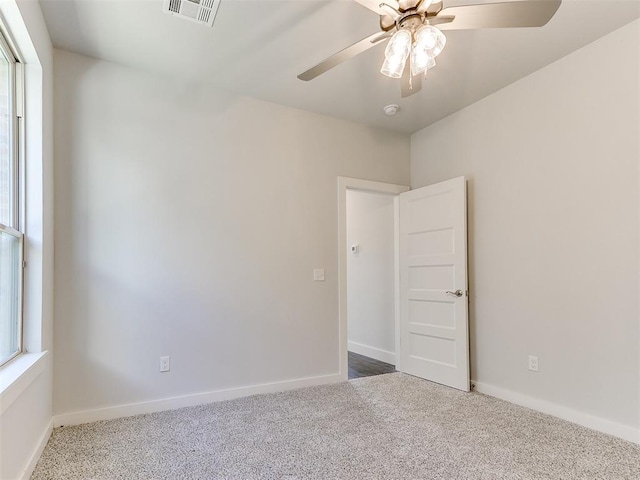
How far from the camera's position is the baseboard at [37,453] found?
73.0 inches

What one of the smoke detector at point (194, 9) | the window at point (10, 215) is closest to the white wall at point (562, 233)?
the smoke detector at point (194, 9)

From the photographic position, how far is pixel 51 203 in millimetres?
2484

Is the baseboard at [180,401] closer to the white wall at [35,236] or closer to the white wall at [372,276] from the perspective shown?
the white wall at [35,236]

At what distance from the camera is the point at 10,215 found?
6.75ft

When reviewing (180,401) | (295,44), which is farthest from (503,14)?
(180,401)

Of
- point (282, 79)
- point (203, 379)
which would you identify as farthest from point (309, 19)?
point (203, 379)

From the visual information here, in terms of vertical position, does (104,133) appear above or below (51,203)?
above

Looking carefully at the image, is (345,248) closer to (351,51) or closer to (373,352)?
(373,352)

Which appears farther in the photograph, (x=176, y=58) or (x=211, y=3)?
(x=176, y=58)

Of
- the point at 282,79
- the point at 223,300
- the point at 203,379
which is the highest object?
the point at 282,79

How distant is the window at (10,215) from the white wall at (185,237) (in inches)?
18.7

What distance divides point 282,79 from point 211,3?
3.05 feet

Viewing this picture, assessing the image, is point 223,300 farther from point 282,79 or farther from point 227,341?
point 282,79

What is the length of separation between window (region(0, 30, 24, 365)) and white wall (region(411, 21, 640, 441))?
3.36m
